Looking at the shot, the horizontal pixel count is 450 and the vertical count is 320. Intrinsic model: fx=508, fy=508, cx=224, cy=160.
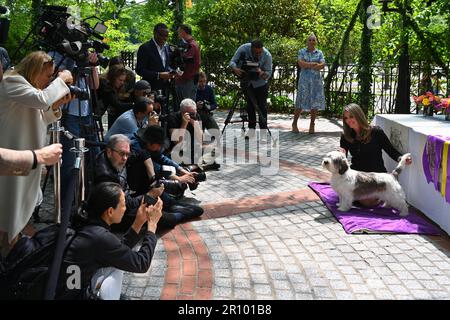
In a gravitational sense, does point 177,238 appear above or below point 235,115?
below

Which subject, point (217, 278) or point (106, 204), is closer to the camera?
point (106, 204)

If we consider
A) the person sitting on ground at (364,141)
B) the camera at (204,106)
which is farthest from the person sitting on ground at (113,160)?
the camera at (204,106)

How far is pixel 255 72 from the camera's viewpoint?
888 cm

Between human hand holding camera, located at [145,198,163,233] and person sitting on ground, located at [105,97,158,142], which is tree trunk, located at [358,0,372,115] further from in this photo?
human hand holding camera, located at [145,198,163,233]

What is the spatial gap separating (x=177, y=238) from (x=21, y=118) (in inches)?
72.3

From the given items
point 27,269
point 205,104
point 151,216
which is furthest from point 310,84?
point 27,269

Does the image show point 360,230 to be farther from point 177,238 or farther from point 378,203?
point 177,238

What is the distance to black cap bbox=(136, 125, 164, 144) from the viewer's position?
5281mm

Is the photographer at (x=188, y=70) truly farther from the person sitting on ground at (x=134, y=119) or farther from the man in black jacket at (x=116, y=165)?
the man in black jacket at (x=116, y=165)

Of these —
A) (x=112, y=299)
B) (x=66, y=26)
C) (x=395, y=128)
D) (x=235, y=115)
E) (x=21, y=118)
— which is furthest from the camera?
(x=235, y=115)

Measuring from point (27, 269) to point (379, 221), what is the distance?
12.0ft

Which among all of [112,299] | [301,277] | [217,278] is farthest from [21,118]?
[301,277]

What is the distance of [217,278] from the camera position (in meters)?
3.97

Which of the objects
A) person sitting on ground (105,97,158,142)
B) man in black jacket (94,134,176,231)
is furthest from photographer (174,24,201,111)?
man in black jacket (94,134,176,231)
